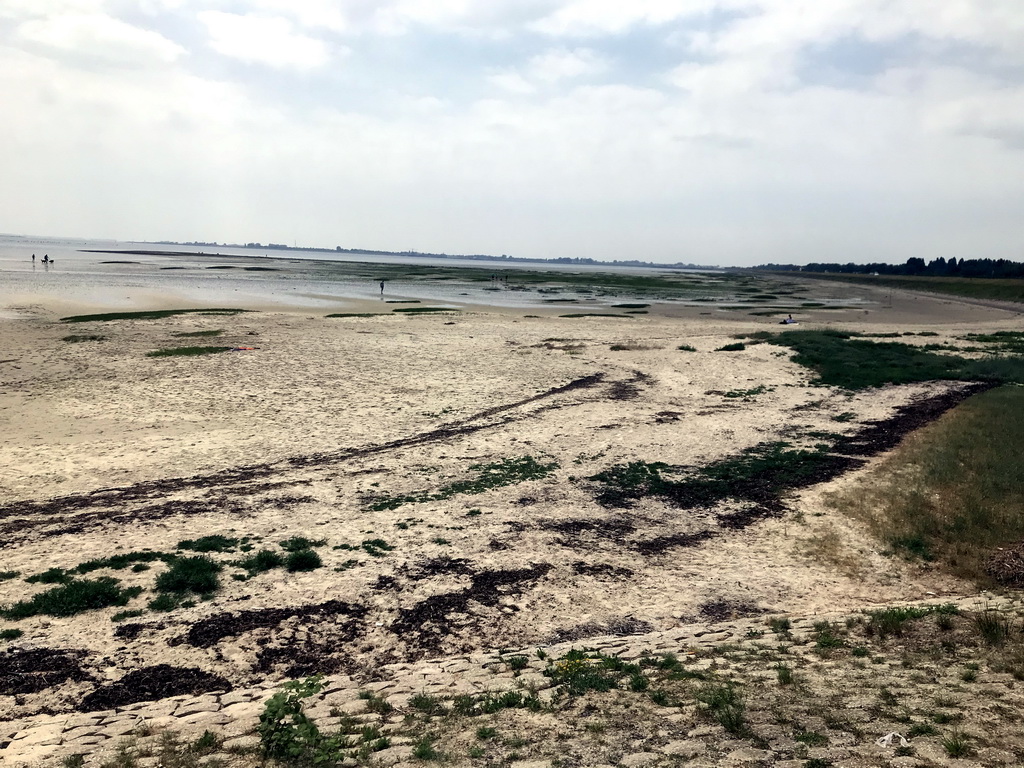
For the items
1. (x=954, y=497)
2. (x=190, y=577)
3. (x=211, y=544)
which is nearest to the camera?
(x=190, y=577)

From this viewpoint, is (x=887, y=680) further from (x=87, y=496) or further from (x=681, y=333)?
(x=681, y=333)

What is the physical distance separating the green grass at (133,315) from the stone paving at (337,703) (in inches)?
1557

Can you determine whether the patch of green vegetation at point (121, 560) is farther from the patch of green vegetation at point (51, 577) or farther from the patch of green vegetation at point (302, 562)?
the patch of green vegetation at point (302, 562)

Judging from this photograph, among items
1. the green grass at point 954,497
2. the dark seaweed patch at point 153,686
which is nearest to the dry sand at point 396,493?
the dark seaweed patch at point 153,686

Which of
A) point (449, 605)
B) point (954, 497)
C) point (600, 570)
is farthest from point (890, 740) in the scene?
point (954, 497)

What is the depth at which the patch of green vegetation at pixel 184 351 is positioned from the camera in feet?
97.2

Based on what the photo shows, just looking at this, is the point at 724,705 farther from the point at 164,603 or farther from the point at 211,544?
the point at 211,544

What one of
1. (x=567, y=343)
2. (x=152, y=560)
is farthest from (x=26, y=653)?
(x=567, y=343)

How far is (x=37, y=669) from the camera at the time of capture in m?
7.86

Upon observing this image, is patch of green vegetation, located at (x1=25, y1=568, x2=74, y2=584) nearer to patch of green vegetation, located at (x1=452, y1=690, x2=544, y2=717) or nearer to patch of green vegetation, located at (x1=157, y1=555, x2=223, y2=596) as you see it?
patch of green vegetation, located at (x1=157, y1=555, x2=223, y2=596)

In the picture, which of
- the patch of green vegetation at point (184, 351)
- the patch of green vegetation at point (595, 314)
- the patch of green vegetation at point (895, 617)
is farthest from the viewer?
Result: the patch of green vegetation at point (595, 314)

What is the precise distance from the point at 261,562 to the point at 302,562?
2.24 feet

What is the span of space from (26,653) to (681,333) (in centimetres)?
4168

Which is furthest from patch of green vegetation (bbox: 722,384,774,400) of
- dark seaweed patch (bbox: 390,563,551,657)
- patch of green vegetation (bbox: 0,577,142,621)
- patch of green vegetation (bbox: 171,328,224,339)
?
patch of green vegetation (bbox: 171,328,224,339)
